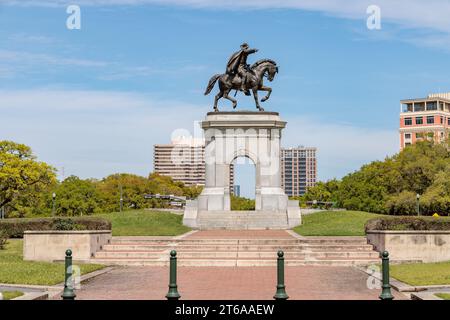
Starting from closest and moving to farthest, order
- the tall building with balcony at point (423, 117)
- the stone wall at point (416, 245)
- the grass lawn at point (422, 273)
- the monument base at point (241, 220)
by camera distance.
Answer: the grass lawn at point (422, 273) → the stone wall at point (416, 245) → the monument base at point (241, 220) → the tall building with balcony at point (423, 117)

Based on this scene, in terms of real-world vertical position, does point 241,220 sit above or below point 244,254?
above

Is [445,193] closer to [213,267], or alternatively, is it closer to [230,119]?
[230,119]

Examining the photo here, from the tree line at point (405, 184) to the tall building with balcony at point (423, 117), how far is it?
80032 millimetres

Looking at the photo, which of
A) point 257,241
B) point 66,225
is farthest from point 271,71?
point 66,225

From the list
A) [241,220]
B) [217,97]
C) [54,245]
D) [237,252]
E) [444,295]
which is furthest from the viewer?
[217,97]

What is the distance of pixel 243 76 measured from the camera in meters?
48.6

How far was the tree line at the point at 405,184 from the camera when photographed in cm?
7106

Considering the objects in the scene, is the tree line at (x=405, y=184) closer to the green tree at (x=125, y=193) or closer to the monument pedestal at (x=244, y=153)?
the monument pedestal at (x=244, y=153)

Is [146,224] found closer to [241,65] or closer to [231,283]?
[241,65]

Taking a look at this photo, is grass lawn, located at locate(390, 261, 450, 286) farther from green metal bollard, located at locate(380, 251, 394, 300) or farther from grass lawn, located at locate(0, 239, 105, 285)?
grass lawn, located at locate(0, 239, 105, 285)

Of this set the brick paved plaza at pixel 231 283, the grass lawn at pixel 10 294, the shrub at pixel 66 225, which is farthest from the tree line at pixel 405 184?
the grass lawn at pixel 10 294

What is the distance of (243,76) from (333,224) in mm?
12554

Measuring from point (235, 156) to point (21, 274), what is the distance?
28.1m

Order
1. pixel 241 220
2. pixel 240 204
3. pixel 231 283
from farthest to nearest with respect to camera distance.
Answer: pixel 240 204 < pixel 241 220 < pixel 231 283
